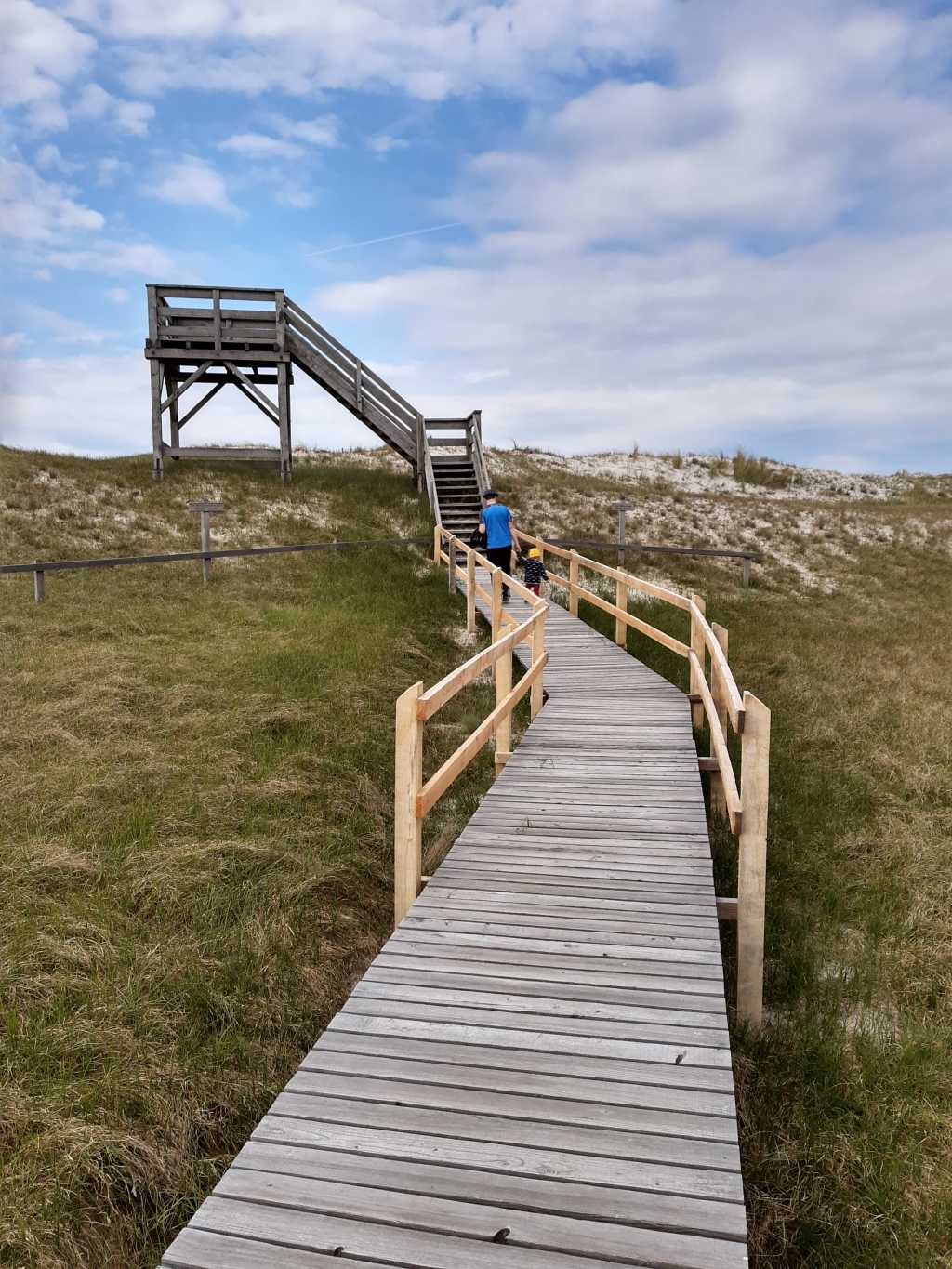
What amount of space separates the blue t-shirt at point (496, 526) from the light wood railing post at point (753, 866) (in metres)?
9.49

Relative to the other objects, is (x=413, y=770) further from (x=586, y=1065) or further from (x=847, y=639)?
(x=847, y=639)

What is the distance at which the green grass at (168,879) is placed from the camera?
3.51 m

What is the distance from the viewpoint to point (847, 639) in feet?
49.2

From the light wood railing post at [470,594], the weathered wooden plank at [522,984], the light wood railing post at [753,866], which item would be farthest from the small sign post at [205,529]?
the light wood railing post at [753,866]

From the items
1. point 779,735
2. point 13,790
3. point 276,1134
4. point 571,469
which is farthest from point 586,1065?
point 571,469

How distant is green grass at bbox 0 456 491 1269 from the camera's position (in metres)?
3.51

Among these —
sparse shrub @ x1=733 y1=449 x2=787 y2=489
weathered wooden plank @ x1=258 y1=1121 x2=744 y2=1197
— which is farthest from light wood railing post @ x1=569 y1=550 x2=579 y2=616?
sparse shrub @ x1=733 y1=449 x2=787 y2=489

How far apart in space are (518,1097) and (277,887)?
3014 mm

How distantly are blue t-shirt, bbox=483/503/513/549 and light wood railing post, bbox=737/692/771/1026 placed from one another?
31.1 ft

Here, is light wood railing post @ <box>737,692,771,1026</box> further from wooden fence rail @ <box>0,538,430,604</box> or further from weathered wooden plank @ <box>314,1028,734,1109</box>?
wooden fence rail @ <box>0,538,430,604</box>

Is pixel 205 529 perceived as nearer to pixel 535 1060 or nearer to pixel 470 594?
pixel 470 594

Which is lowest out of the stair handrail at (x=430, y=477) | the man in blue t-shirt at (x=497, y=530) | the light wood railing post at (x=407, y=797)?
the light wood railing post at (x=407, y=797)

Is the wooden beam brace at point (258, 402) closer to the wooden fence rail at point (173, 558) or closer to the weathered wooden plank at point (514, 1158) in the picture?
the wooden fence rail at point (173, 558)

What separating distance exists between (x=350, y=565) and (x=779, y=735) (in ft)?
29.7
